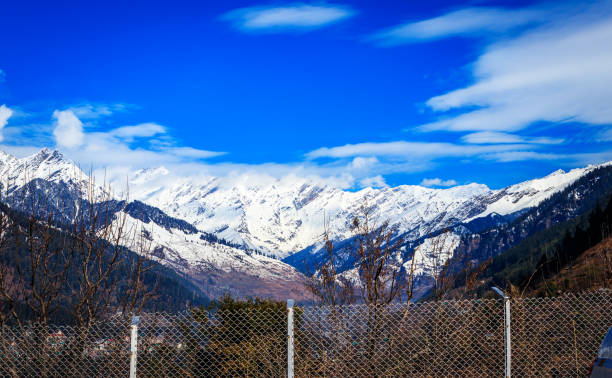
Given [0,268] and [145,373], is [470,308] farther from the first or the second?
[0,268]

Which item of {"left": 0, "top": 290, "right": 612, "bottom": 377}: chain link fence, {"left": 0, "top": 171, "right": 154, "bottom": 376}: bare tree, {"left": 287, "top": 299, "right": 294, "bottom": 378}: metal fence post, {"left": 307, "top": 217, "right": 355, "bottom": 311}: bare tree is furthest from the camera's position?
{"left": 307, "top": 217, "right": 355, "bottom": 311}: bare tree

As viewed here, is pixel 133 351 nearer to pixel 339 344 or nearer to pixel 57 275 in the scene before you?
pixel 57 275

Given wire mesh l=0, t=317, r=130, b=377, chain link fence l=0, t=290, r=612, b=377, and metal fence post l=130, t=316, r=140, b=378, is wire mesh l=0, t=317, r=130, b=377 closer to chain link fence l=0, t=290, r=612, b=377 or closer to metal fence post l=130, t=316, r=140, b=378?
chain link fence l=0, t=290, r=612, b=377

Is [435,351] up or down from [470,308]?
down

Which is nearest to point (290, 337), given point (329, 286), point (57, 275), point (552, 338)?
point (329, 286)

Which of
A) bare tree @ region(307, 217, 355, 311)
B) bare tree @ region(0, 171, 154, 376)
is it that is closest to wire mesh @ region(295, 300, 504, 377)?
bare tree @ region(307, 217, 355, 311)

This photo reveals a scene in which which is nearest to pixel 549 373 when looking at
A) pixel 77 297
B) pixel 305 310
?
pixel 305 310

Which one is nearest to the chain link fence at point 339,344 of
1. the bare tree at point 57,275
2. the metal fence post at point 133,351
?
the bare tree at point 57,275

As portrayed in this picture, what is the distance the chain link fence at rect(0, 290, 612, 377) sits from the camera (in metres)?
8.52

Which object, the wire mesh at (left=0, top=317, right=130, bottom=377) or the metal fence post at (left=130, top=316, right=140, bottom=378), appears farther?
the wire mesh at (left=0, top=317, right=130, bottom=377)

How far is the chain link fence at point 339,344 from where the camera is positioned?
8.52 metres

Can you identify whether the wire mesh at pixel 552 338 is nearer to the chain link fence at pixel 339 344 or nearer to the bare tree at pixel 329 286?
the chain link fence at pixel 339 344

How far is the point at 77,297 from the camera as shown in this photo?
991 cm

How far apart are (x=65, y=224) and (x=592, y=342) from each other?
11001mm
